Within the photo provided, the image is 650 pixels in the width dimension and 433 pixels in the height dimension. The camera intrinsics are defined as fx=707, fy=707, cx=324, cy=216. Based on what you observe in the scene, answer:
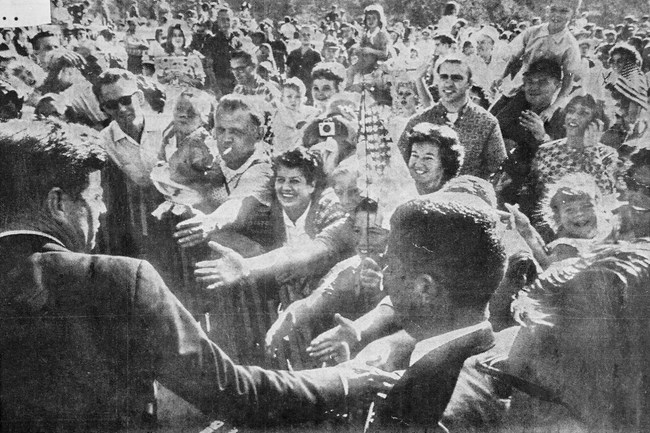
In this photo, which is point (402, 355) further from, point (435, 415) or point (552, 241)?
point (552, 241)

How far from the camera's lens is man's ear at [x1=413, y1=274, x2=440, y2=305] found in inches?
210

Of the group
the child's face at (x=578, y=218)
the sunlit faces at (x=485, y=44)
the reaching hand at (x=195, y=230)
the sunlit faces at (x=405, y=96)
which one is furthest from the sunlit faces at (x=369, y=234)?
the sunlit faces at (x=485, y=44)

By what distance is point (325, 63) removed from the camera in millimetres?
5461

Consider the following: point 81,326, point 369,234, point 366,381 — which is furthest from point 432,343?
point 81,326

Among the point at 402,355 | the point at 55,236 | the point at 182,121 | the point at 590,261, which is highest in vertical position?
the point at 182,121

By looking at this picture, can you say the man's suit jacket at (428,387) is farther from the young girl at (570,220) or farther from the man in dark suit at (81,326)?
the young girl at (570,220)

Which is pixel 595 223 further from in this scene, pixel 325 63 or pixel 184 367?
pixel 184 367

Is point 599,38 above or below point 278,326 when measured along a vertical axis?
above

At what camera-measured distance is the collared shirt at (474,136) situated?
5.44 m

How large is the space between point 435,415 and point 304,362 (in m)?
1.08

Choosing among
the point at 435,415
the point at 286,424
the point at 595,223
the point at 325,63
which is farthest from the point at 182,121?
the point at 595,223

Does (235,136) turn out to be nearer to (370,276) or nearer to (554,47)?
(370,276)

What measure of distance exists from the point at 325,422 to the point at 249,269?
131 centimetres

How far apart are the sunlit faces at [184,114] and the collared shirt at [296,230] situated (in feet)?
3.23
